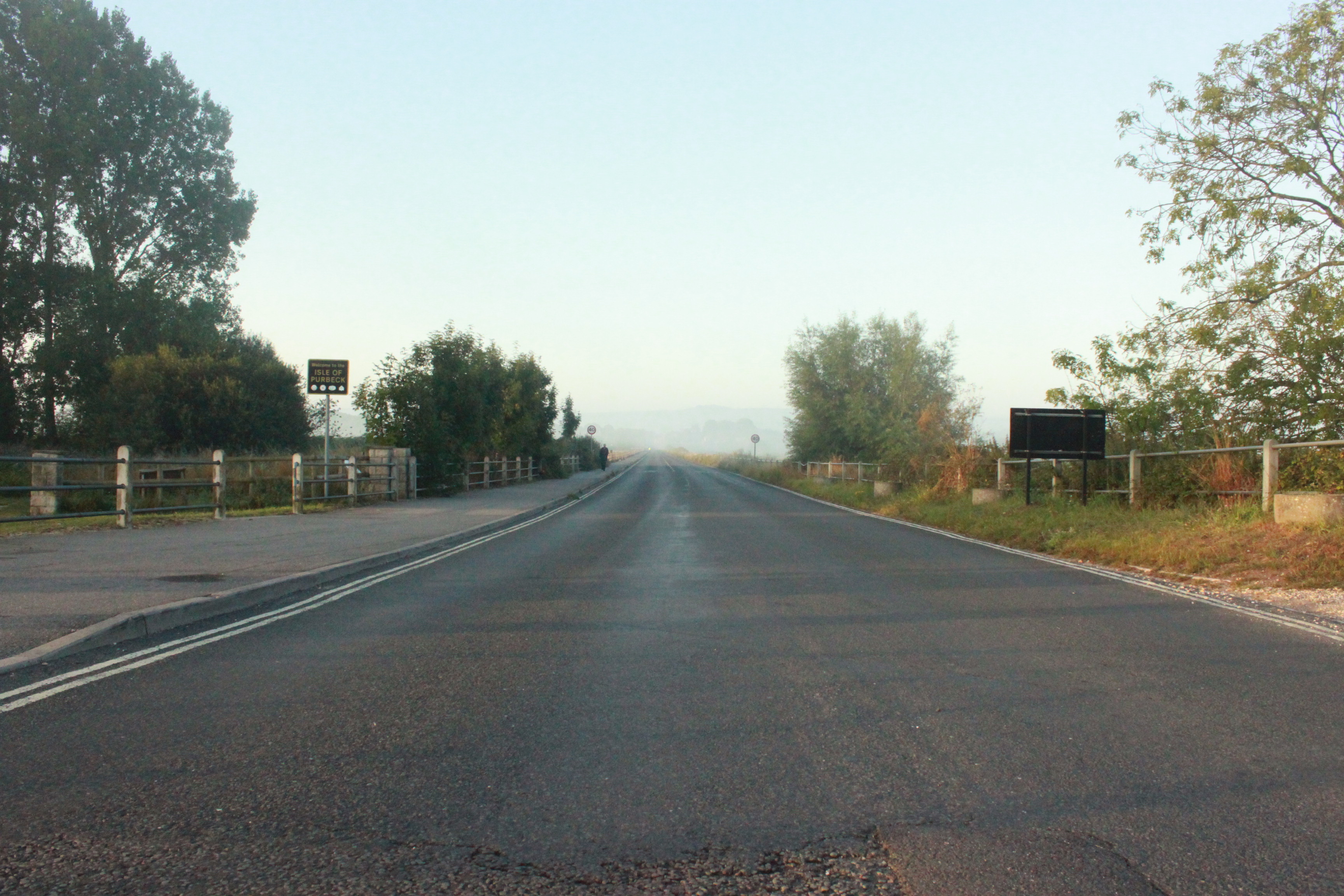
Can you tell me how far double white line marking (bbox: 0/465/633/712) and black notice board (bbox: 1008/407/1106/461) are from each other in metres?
12.7

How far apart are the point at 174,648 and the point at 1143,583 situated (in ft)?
32.5

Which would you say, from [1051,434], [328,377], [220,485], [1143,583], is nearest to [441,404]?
→ [328,377]

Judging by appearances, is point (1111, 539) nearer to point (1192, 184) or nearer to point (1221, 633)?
point (1221, 633)

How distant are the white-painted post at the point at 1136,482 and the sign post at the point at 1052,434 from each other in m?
1.11

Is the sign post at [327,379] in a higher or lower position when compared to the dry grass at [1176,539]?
higher

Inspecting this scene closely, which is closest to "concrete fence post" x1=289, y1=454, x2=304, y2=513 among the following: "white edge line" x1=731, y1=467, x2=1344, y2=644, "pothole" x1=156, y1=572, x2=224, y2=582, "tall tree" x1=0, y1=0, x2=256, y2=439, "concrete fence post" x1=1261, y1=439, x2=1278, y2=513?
"pothole" x1=156, y1=572, x2=224, y2=582

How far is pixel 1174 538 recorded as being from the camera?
1305 centimetres

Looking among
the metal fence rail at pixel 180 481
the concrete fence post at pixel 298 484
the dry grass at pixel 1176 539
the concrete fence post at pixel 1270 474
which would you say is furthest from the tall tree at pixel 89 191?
the concrete fence post at pixel 1270 474

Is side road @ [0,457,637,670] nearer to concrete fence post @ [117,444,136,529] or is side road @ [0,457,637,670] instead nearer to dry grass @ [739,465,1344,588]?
concrete fence post @ [117,444,136,529]

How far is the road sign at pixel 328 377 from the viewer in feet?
78.4

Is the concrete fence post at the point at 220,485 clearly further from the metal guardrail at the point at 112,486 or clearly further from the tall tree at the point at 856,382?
the tall tree at the point at 856,382

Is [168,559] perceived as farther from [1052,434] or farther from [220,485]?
[1052,434]

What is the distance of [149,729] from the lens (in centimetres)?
490

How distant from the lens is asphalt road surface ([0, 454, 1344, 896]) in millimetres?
3318
